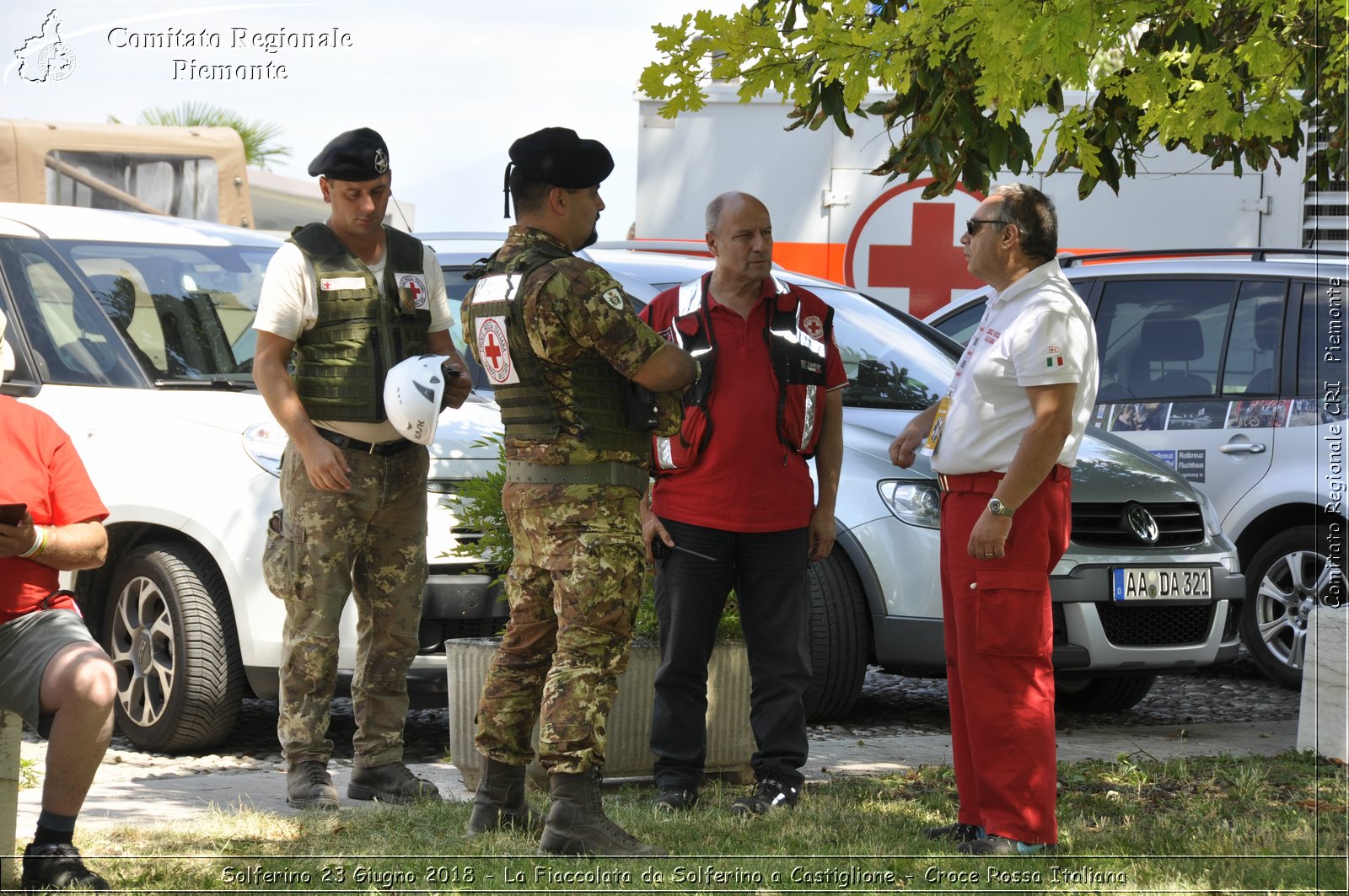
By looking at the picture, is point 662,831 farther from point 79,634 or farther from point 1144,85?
point 1144,85

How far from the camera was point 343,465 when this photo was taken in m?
4.73

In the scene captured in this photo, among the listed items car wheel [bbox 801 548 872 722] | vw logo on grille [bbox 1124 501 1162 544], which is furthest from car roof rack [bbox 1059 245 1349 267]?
car wheel [bbox 801 548 872 722]

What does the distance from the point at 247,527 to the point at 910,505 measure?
2.48 metres

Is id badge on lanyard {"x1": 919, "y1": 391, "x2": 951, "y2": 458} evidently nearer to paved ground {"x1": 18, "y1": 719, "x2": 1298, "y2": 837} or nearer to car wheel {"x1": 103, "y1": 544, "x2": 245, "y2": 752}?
paved ground {"x1": 18, "y1": 719, "x2": 1298, "y2": 837}

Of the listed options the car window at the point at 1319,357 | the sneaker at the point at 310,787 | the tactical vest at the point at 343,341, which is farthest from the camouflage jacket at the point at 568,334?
the car window at the point at 1319,357

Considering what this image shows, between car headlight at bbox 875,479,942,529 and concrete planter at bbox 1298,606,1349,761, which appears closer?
concrete planter at bbox 1298,606,1349,761

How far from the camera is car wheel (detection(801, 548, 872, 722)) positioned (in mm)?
5996

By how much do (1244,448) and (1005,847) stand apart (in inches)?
153

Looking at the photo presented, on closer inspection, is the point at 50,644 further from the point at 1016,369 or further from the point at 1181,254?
the point at 1181,254

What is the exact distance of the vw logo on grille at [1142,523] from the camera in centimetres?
623

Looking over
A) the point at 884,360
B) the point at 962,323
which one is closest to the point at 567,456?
the point at 884,360

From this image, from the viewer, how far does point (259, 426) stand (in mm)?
5734

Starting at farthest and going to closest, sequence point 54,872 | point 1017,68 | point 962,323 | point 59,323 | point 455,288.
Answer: point 962,323 < point 455,288 < point 59,323 < point 1017,68 < point 54,872

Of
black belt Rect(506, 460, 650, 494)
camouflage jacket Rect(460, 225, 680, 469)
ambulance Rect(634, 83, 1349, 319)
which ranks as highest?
ambulance Rect(634, 83, 1349, 319)
